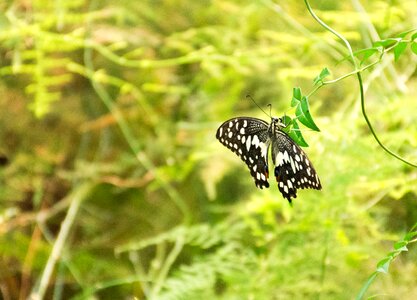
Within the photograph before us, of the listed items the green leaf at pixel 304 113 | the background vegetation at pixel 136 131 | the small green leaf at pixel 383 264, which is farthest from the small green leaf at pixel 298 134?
the background vegetation at pixel 136 131

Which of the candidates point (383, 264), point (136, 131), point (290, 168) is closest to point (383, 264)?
point (383, 264)

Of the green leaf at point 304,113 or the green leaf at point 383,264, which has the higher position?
the green leaf at point 304,113

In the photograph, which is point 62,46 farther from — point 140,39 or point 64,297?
point 64,297

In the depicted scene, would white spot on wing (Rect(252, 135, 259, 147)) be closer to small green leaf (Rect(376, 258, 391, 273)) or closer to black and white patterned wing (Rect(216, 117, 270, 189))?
black and white patterned wing (Rect(216, 117, 270, 189))

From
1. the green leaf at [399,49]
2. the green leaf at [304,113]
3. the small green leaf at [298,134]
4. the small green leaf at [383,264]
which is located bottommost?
the small green leaf at [383,264]

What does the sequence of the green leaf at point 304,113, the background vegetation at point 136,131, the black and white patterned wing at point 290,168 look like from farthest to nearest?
1. the background vegetation at point 136,131
2. the black and white patterned wing at point 290,168
3. the green leaf at point 304,113

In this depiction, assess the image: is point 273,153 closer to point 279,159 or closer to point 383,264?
point 279,159

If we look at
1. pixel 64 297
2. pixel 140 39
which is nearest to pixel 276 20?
pixel 140 39

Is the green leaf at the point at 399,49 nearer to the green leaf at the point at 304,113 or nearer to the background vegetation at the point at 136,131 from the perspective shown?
the green leaf at the point at 304,113

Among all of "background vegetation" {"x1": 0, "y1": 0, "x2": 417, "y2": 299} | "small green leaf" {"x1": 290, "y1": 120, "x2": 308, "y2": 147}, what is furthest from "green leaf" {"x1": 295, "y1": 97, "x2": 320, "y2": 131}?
"background vegetation" {"x1": 0, "y1": 0, "x2": 417, "y2": 299}
